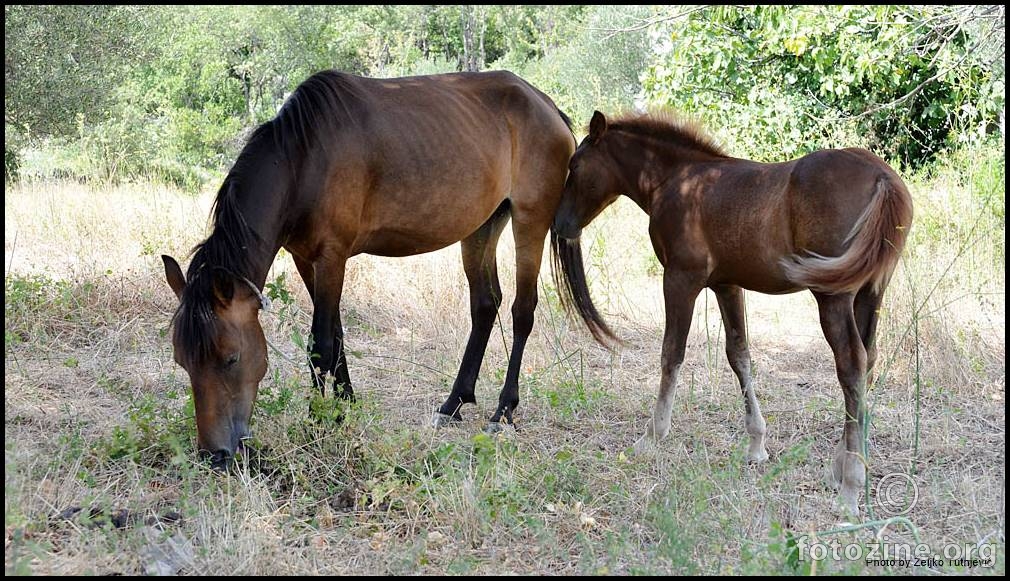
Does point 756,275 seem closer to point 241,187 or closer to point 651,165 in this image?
point 651,165

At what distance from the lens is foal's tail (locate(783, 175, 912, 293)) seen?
357 cm

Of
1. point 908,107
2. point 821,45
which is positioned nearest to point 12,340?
point 821,45

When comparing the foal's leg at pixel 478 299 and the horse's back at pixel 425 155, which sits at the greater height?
the horse's back at pixel 425 155

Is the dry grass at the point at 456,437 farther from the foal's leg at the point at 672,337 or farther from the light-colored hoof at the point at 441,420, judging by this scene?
the foal's leg at the point at 672,337

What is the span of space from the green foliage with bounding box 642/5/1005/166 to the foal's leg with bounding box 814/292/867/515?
5.36 meters

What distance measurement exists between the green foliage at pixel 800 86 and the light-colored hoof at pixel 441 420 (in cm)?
560

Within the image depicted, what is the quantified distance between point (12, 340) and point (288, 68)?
771 inches

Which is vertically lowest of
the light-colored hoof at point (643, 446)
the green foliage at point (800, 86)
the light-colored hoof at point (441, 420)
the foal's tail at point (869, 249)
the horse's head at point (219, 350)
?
the light-colored hoof at point (441, 420)

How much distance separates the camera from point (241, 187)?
396 centimetres

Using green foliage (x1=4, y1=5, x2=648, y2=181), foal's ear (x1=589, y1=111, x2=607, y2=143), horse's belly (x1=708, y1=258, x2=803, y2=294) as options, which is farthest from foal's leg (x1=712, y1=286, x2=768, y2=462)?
green foliage (x1=4, y1=5, x2=648, y2=181)

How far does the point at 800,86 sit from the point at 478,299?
6742mm

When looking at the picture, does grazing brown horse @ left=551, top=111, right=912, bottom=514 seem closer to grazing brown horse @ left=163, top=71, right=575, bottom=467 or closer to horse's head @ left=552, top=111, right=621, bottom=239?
horse's head @ left=552, top=111, right=621, bottom=239

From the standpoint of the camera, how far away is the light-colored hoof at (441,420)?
4902mm

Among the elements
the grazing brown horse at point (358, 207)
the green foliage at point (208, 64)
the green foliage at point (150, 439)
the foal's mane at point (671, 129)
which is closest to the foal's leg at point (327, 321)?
the grazing brown horse at point (358, 207)
